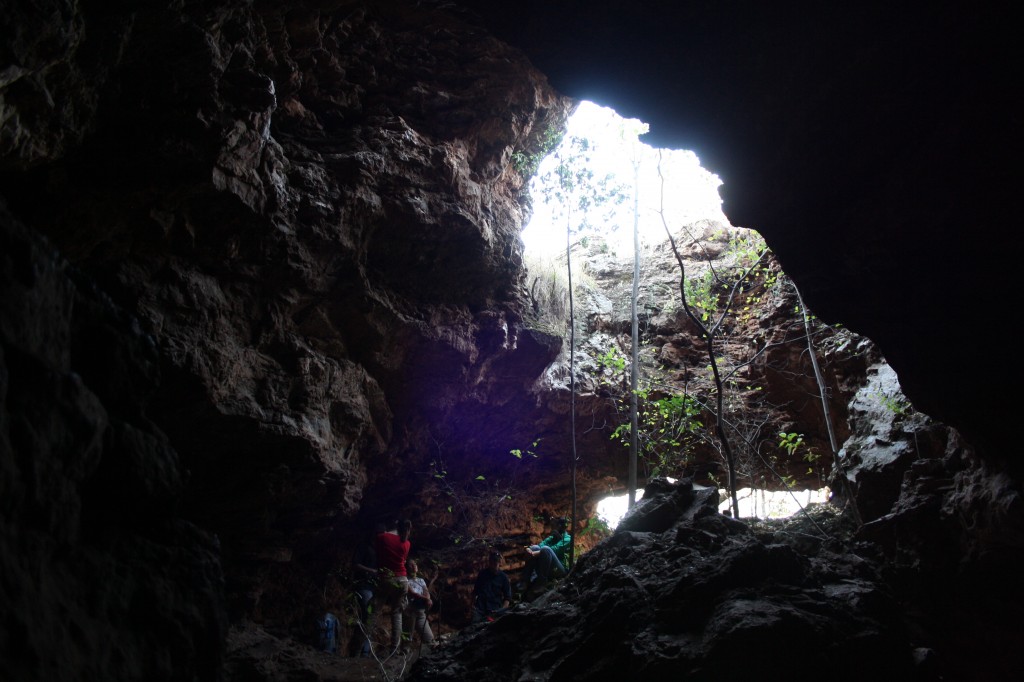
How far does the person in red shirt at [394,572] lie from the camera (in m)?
8.74

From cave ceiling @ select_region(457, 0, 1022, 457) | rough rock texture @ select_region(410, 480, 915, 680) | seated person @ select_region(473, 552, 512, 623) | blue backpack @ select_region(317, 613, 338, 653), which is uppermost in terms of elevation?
cave ceiling @ select_region(457, 0, 1022, 457)

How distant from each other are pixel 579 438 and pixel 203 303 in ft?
28.9

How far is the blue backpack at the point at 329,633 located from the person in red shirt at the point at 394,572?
59.8 inches

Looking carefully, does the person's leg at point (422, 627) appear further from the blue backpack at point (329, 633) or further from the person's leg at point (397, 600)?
the blue backpack at point (329, 633)

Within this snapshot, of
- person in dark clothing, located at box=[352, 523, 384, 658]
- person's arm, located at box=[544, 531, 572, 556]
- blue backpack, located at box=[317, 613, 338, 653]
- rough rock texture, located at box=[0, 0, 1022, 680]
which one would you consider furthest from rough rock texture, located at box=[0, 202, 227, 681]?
blue backpack, located at box=[317, 613, 338, 653]

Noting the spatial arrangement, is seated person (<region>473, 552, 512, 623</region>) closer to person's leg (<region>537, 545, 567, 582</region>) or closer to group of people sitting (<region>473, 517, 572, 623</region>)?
group of people sitting (<region>473, 517, 572, 623</region>)

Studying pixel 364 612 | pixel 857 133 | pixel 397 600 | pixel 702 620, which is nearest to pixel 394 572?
Answer: pixel 397 600

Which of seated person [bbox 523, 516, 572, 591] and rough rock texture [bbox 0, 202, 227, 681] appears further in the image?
seated person [bbox 523, 516, 572, 591]

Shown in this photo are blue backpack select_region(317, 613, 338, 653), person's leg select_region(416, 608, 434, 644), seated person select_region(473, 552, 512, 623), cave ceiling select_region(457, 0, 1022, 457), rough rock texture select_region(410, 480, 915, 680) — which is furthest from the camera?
blue backpack select_region(317, 613, 338, 653)

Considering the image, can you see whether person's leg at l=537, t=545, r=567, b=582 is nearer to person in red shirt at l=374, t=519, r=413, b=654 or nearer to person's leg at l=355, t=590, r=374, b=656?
person in red shirt at l=374, t=519, r=413, b=654

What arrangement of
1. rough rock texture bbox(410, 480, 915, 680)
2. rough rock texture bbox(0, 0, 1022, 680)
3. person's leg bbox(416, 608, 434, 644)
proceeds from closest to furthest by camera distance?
rough rock texture bbox(0, 0, 1022, 680)
rough rock texture bbox(410, 480, 915, 680)
person's leg bbox(416, 608, 434, 644)

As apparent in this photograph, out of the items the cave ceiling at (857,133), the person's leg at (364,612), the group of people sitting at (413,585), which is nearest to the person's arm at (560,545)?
the group of people sitting at (413,585)

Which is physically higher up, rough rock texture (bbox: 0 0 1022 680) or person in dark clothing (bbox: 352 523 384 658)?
rough rock texture (bbox: 0 0 1022 680)

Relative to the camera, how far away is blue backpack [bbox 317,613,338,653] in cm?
999
